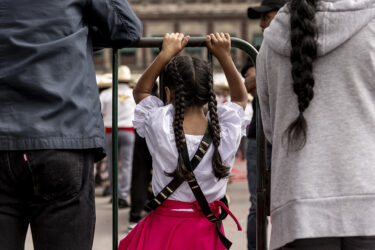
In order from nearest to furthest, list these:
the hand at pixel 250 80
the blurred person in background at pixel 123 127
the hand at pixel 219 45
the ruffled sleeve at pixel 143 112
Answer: the ruffled sleeve at pixel 143 112
the hand at pixel 219 45
the hand at pixel 250 80
the blurred person in background at pixel 123 127

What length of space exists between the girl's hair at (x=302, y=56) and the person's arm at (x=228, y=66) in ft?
2.19

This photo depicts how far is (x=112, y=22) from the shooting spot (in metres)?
2.07

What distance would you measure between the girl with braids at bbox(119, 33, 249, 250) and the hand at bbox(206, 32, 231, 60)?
0.21 ft

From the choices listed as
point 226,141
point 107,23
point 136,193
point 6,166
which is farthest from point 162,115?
point 136,193

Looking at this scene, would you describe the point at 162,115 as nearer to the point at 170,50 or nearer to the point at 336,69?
the point at 170,50

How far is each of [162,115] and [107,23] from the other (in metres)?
0.49

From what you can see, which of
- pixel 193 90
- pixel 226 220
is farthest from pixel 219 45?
pixel 226 220

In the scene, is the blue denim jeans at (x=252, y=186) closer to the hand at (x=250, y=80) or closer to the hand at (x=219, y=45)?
the hand at (x=250, y=80)

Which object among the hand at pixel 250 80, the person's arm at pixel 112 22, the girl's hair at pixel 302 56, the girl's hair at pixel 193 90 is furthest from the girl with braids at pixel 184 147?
the hand at pixel 250 80

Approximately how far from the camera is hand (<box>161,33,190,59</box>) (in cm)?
248

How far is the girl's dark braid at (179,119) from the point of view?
226 cm

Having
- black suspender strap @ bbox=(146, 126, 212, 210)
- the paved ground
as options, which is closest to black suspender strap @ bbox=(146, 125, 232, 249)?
black suspender strap @ bbox=(146, 126, 212, 210)

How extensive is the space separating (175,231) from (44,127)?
75 centimetres

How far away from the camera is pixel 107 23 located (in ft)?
6.75
